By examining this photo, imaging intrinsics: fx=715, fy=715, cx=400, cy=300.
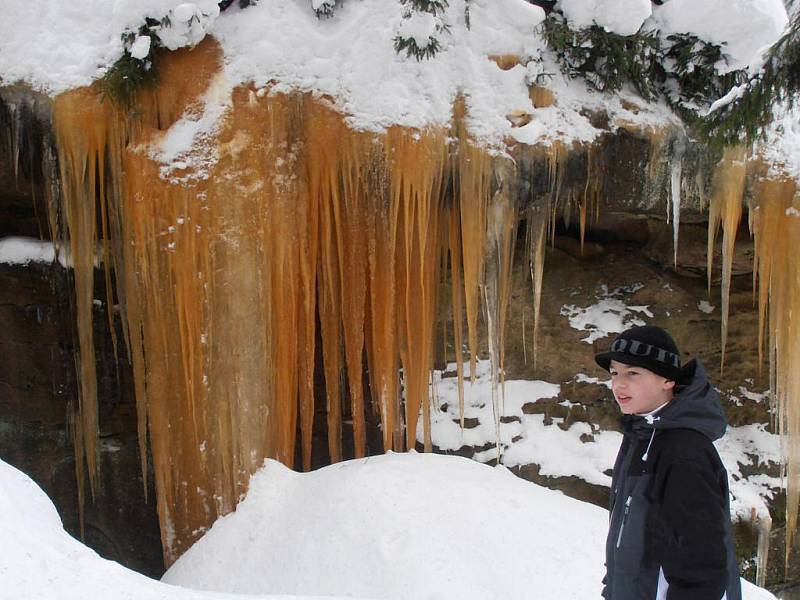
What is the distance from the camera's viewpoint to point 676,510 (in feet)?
6.39

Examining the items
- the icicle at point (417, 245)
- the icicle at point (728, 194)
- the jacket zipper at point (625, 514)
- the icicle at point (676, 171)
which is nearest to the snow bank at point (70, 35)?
the icicle at point (417, 245)

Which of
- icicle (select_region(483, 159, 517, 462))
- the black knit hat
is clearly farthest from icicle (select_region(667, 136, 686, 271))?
the black knit hat

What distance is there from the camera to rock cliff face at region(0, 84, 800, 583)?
193 inches

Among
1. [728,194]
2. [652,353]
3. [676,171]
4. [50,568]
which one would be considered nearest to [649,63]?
[676,171]

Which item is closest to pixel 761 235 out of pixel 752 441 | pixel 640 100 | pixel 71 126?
pixel 640 100

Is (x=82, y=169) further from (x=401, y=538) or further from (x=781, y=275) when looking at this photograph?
(x=781, y=275)

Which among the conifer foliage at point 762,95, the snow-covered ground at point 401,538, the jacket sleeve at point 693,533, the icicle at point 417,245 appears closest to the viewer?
the jacket sleeve at point 693,533

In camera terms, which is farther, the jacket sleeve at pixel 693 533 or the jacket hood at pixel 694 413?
the jacket hood at pixel 694 413

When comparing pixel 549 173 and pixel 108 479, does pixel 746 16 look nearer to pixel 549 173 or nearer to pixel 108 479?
pixel 549 173

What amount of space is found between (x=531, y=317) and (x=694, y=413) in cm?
421

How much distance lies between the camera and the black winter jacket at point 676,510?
6.21 feet

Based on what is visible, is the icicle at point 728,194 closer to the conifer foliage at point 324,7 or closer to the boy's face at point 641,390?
the conifer foliage at point 324,7

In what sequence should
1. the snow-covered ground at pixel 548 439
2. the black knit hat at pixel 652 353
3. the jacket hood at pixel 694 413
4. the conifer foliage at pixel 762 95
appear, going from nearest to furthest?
the jacket hood at pixel 694 413
the black knit hat at pixel 652 353
the conifer foliage at pixel 762 95
the snow-covered ground at pixel 548 439

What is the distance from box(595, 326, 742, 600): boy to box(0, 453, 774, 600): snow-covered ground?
131 cm
